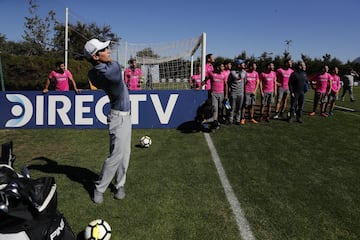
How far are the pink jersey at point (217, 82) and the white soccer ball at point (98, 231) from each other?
6720 mm

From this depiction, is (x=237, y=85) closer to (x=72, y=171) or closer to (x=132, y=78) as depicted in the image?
(x=132, y=78)

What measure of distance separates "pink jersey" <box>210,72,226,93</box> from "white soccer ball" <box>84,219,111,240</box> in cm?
672

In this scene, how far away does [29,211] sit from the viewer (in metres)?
2.50

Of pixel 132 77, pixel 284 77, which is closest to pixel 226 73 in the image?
pixel 284 77

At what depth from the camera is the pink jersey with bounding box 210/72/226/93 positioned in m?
9.64

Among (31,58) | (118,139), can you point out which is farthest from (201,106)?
(31,58)

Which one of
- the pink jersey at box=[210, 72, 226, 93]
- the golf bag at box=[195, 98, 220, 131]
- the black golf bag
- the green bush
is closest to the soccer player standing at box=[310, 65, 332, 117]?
the pink jersey at box=[210, 72, 226, 93]

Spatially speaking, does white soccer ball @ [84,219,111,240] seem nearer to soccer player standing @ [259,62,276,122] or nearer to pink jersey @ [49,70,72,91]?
pink jersey @ [49,70,72,91]

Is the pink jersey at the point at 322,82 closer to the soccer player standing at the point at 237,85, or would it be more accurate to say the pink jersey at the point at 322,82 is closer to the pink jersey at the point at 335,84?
the pink jersey at the point at 335,84

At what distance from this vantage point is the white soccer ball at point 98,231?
11.3ft

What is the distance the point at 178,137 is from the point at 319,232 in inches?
206

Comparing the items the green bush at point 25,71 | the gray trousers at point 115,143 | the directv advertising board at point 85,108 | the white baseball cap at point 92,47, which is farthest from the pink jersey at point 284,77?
the green bush at point 25,71

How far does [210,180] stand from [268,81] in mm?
6337

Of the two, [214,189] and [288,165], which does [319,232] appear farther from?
[288,165]
